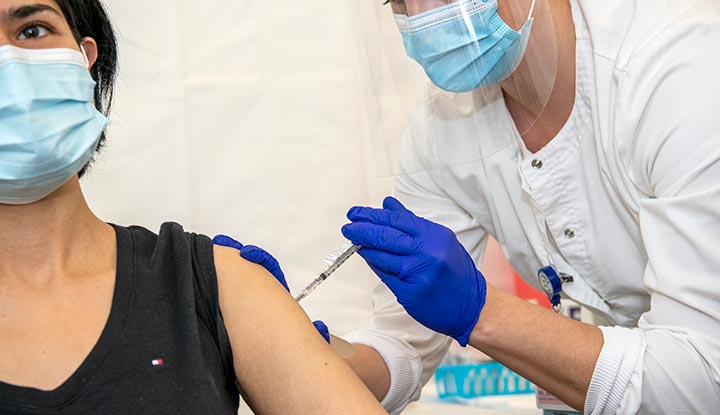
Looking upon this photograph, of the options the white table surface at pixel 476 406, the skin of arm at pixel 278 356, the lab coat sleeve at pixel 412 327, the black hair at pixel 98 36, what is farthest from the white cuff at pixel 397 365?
the black hair at pixel 98 36

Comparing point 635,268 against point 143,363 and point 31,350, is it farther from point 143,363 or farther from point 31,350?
point 31,350

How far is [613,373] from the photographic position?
1465 mm

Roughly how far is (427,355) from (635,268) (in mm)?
481

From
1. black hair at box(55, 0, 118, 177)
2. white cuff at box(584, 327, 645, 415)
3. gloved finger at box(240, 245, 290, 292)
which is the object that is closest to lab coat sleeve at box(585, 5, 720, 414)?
white cuff at box(584, 327, 645, 415)

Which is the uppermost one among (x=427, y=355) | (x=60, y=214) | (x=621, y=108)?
(x=621, y=108)

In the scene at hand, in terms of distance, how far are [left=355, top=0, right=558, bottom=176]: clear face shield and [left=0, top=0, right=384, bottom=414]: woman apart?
535mm

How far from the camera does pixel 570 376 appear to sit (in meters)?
1.49

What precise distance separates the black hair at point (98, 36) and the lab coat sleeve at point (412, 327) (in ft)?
2.22

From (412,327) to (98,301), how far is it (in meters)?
0.82

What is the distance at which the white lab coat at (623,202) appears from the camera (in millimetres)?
1456

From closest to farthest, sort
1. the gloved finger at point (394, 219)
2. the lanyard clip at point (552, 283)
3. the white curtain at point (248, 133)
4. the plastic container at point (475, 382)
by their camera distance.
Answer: the gloved finger at point (394, 219) → the lanyard clip at point (552, 283) → the white curtain at point (248, 133) → the plastic container at point (475, 382)

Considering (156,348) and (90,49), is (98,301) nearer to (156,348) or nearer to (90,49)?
(156,348)

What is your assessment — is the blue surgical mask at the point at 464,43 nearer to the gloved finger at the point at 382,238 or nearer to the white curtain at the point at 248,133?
the gloved finger at the point at 382,238

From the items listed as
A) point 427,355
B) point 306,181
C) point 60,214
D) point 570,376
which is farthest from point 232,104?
point 570,376
